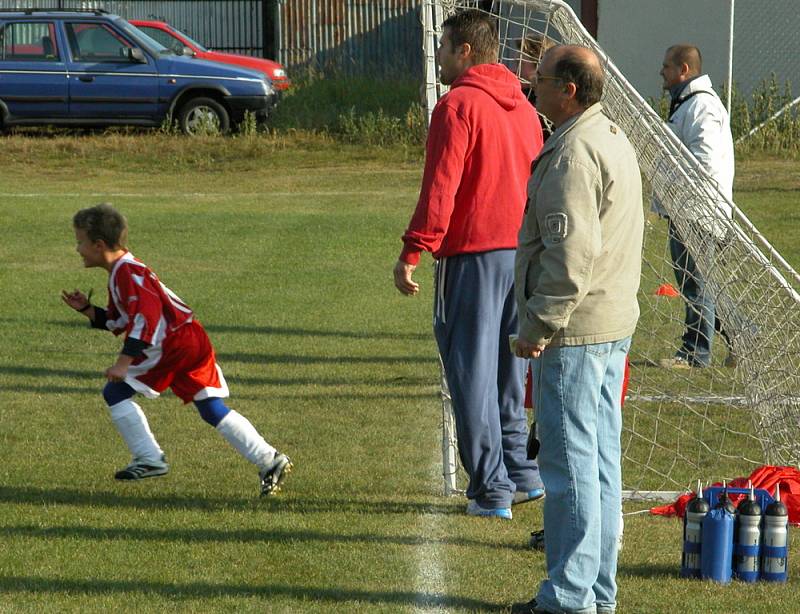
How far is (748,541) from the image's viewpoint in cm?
517

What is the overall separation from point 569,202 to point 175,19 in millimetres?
26421

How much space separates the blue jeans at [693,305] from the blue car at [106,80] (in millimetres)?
15058

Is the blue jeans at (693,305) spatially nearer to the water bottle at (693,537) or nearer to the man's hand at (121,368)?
the water bottle at (693,537)

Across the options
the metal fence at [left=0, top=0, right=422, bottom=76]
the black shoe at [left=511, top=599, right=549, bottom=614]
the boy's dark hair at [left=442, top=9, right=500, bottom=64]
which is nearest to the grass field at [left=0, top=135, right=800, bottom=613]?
the black shoe at [left=511, top=599, right=549, bottom=614]

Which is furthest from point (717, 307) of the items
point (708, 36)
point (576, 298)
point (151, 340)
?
point (708, 36)

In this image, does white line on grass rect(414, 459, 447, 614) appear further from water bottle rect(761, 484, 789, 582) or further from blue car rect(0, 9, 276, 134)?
blue car rect(0, 9, 276, 134)

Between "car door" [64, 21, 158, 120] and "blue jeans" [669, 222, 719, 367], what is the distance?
1534 centimetres

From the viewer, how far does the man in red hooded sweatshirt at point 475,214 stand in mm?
5609

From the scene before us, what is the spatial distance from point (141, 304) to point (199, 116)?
55.6 ft

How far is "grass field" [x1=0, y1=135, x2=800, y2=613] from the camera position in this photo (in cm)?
516

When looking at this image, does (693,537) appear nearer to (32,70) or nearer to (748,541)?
(748,541)

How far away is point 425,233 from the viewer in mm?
5477

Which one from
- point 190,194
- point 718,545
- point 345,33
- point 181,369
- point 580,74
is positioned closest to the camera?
point 580,74

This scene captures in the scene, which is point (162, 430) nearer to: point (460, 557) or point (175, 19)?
point (460, 557)
